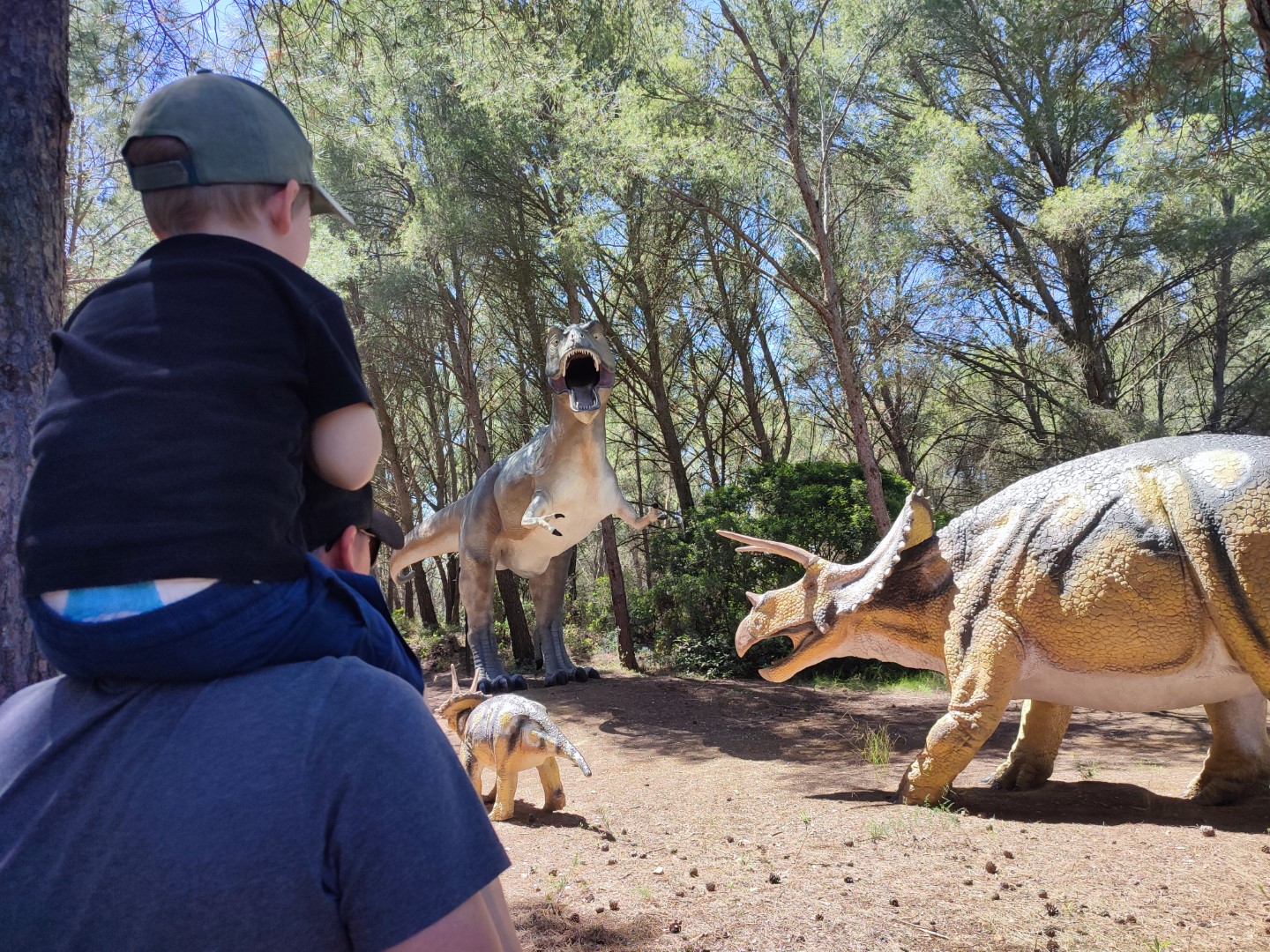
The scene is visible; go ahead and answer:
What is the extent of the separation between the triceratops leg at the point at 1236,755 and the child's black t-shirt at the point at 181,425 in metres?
4.62

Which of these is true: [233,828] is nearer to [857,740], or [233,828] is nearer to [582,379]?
[857,740]

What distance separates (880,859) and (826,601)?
1.51 meters

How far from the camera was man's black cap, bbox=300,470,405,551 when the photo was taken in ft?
3.96

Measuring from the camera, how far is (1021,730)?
4.86 m

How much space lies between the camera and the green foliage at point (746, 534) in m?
10.1

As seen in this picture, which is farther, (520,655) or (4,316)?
(520,655)

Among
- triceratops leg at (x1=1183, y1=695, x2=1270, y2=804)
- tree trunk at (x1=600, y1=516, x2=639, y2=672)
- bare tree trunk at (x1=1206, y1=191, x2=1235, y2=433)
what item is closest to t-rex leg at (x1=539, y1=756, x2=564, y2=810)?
triceratops leg at (x1=1183, y1=695, x2=1270, y2=804)

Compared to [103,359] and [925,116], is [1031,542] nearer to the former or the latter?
[103,359]

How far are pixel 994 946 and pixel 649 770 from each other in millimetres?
3423

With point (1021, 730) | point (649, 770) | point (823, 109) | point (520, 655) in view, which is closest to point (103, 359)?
point (1021, 730)

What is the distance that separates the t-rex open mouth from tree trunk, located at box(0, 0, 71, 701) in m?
4.96

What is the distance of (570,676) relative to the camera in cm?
969

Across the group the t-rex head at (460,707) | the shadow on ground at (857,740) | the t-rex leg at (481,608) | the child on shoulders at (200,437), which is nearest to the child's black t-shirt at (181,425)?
the child on shoulders at (200,437)

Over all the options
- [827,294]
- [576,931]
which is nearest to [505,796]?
[576,931]
